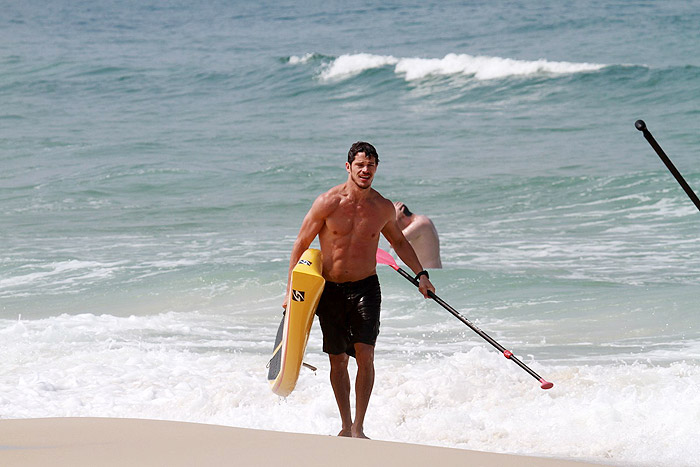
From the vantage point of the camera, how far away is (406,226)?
27.2ft

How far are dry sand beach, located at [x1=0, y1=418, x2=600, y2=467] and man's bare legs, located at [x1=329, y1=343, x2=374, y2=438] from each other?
46.6 inches

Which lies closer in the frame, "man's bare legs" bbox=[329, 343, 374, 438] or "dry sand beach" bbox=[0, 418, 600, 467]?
"dry sand beach" bbox=[0, 418, 600, 467]

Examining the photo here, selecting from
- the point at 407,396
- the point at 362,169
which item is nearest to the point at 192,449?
the point at 362,169

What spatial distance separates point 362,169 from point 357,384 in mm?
1168

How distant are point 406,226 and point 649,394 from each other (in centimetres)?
267

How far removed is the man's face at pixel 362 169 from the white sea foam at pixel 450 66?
23.4 meters

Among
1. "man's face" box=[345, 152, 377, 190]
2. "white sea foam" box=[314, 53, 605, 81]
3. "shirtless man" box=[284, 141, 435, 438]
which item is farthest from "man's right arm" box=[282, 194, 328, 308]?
"white sea foam" box=[314, 53, 605, 81]

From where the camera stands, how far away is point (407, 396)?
650 centimetres

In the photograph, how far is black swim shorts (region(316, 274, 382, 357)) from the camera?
5398 mm

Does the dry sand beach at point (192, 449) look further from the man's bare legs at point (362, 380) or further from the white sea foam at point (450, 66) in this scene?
the white sea foam at point (450, 66)

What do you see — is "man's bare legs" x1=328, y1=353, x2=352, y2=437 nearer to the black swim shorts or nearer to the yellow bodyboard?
the black swim shorts

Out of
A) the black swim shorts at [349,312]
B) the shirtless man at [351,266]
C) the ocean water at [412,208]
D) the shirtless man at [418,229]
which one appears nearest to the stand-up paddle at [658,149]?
the shirtless man at [351,266]

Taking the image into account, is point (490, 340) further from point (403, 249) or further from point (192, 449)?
point (192, 449)

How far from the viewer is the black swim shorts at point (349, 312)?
213 inches
